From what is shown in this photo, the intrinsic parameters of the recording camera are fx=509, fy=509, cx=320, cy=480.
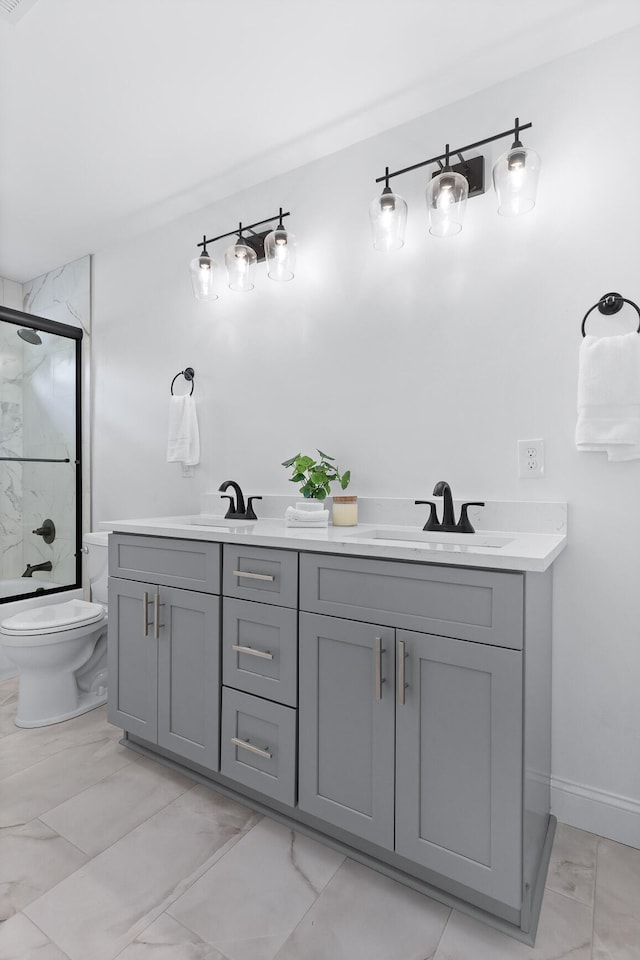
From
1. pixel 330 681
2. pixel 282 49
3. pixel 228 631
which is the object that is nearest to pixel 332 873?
pixel 330 681

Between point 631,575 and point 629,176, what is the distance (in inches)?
47.7

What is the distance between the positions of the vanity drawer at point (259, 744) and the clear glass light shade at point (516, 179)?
1.71 m

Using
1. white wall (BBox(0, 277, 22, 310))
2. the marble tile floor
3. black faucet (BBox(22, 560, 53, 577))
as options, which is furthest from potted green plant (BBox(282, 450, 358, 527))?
white wall (BBox(0, 277, 22, 310))

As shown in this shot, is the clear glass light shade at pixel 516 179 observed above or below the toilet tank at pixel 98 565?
above

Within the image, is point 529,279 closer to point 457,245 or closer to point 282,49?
point 457,245

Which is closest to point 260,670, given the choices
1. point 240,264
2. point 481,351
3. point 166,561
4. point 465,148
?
point 166,561

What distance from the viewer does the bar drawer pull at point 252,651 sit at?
1.56 meters

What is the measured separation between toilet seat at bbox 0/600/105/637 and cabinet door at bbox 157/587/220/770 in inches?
26.1

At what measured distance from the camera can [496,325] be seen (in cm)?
175

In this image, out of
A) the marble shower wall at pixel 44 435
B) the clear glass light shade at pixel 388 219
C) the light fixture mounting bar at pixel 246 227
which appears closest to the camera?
the clear glass light shade at pixel 388 219

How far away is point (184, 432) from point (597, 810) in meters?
2.16

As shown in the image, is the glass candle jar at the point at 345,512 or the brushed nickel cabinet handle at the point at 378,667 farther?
the glass candle jar at the point at 345,512

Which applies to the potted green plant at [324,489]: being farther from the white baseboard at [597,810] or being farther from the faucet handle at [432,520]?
the white baseboard at [597,810]

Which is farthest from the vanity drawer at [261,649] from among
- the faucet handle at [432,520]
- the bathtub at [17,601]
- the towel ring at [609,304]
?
the bathtub at [17,601]
